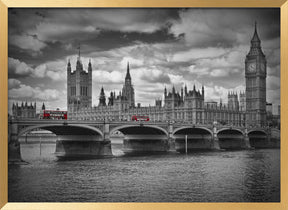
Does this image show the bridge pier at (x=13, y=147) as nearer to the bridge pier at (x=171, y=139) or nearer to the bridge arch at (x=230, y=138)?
the bridge pier at (x=171, y=139)

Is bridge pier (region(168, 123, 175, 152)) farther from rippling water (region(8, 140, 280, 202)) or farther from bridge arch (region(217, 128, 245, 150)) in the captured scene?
rippling water (region(8, 140, 280, 202))

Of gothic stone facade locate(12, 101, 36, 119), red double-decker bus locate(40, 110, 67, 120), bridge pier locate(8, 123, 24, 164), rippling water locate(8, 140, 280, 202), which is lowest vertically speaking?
rippling water locate(8, 140, 280, 202)

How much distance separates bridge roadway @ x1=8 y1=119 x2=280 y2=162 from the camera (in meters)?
26.4

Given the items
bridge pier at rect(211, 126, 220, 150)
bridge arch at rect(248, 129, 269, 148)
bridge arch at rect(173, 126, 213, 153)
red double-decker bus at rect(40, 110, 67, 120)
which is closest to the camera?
red double-decker bus at rect(40, 110, 67, 120)

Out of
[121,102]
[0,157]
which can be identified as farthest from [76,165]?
[121,102]

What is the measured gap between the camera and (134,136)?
39.1 metres

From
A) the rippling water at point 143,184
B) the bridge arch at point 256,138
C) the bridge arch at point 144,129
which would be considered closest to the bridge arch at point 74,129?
the bridge arch at point 144,129

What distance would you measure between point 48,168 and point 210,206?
13133 mm

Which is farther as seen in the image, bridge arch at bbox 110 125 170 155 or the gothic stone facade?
bridge arch at bbox 110 125 170 155

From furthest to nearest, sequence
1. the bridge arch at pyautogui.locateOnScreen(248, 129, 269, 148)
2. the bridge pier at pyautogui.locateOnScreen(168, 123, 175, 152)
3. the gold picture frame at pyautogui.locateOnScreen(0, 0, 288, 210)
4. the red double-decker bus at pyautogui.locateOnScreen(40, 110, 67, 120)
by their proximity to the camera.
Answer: the bridge arch at pyautogui.locateOnScreen(248, 129, 269, 148) → the bridge pier at pyautogui.locateOnScreen(168, 123, 175, 152) → the red double-decker bus at pyautogui.locateOnScreen(40, 110, 67, 120) → the gold picture frame at pyautogui.locateOnScreen(0, 0, 288, 210)

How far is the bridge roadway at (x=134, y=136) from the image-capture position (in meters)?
26.4

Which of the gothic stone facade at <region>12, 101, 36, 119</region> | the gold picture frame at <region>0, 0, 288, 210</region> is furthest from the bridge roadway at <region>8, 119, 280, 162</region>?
the gold picture frame at <region>0, 0, 288, 210</region>

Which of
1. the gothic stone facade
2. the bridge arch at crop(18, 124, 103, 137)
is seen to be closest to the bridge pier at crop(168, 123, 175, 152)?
the bridge arch at crop(18, 124, 103, 137)

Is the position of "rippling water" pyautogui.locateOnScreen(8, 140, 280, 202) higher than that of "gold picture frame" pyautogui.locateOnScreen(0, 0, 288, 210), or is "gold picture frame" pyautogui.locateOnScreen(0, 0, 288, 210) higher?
"gold picture frame" pyautogui.locateOnScreen(0, 0, 288, 210)
